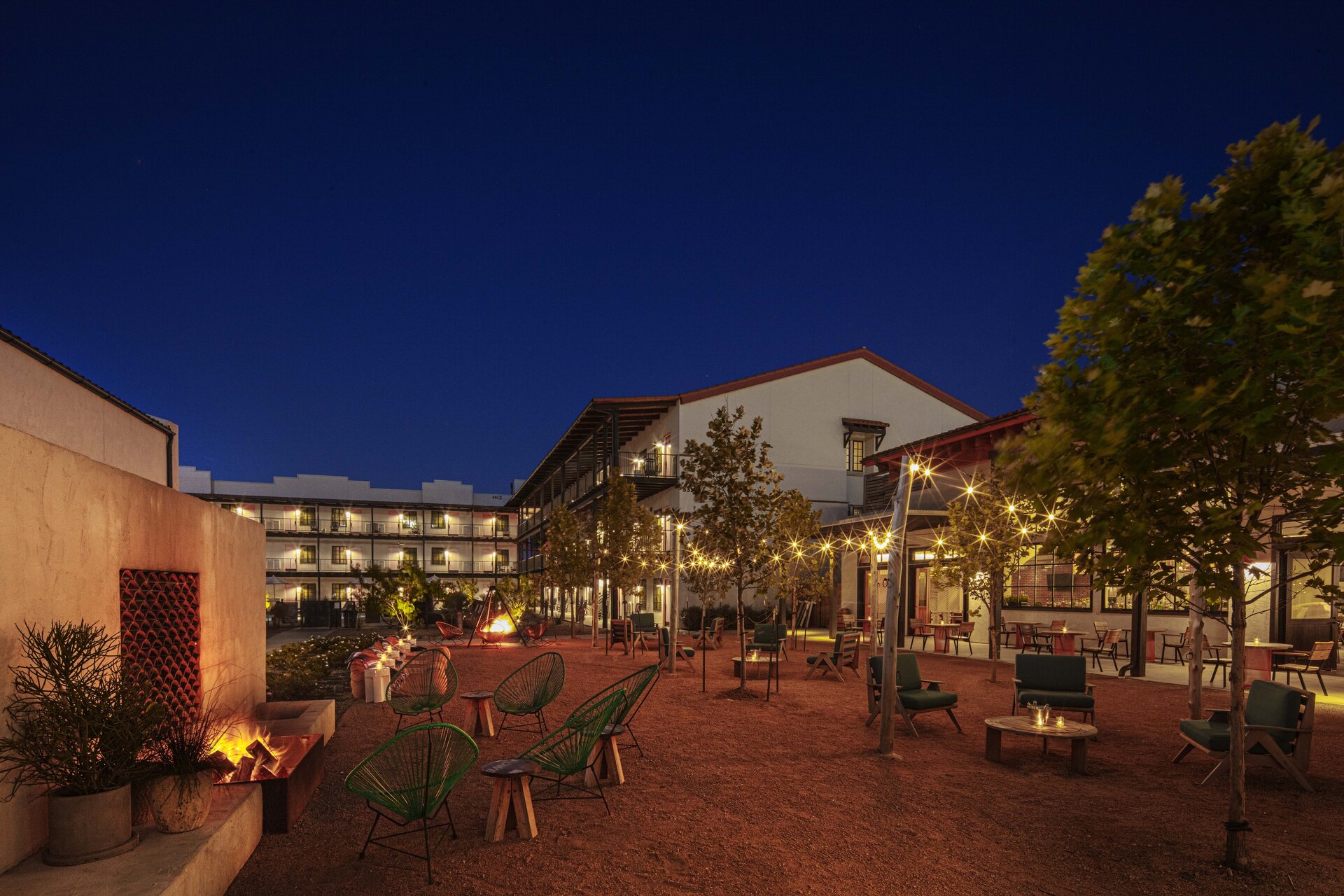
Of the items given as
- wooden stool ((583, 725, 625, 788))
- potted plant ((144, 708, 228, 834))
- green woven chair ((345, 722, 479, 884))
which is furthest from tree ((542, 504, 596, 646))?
potted plant ((144, 708, 228, 834))

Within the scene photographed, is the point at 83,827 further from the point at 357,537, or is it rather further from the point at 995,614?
the point at 357,537

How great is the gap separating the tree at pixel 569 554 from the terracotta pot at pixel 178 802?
63.1 feet

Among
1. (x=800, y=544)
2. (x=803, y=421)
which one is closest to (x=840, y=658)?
(x=800, y=544)

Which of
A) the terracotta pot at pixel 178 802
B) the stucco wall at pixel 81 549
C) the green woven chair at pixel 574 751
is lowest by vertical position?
the green woven chair at pixel 574 751

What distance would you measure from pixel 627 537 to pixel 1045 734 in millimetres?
15436

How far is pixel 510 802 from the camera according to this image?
217 inches

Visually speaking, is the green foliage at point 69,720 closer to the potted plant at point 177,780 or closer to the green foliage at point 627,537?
the potted plant at point 177,780

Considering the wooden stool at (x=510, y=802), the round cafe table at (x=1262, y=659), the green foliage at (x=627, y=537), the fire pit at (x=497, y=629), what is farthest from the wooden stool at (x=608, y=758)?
the fire pit at (x=497, y=629)

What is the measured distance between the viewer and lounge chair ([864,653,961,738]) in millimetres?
8945

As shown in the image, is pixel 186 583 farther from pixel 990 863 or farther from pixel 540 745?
pixel 990 863

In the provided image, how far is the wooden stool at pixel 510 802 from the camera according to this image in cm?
541

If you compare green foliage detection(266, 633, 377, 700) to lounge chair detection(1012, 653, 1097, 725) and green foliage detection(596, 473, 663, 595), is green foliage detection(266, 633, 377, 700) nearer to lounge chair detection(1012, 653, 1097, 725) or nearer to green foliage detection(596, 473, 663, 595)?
green foliage detection(596, 473, 663, 595)

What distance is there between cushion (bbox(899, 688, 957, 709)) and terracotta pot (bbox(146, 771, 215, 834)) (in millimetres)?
7087

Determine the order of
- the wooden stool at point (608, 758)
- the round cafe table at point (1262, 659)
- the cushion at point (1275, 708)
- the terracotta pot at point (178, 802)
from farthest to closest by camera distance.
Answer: the round cafe table at point (1262, 659) → the cushion at point (1275, 708) → the wooden stool at point (608, 758) → the terracotta pot at point (178, 802)
